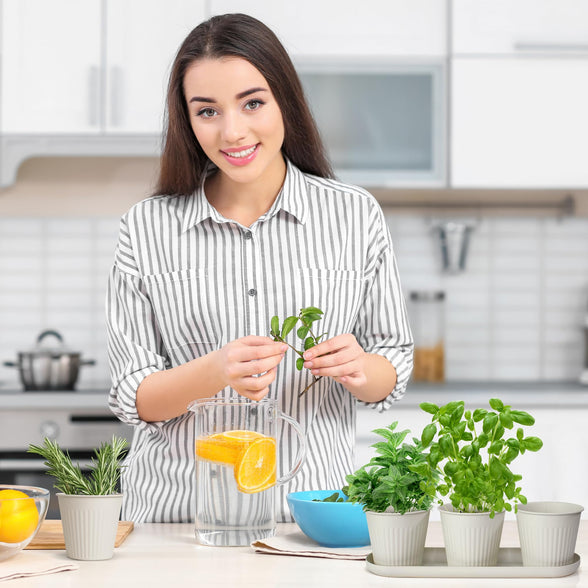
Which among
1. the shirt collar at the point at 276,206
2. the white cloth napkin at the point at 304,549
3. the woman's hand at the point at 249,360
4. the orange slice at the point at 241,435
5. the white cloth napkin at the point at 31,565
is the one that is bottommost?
the white cloth napkin at the point at 31,565

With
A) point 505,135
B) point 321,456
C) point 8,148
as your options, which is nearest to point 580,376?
point 505,135

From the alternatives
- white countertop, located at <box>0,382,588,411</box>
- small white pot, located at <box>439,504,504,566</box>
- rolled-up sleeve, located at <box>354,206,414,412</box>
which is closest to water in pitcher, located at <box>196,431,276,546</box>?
small white pot, located at <box>439,504,504,566</box>

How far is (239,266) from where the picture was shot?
139 centimetres

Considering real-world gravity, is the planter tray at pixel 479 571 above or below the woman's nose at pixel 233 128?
below

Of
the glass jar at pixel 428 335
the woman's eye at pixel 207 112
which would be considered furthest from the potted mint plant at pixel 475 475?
the glass jar at pixel 428 335

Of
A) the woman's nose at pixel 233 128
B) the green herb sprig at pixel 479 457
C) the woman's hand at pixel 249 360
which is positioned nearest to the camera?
the green herb sprig at pixel 479 457

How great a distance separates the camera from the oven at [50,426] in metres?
2.45

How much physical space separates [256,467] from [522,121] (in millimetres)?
2037

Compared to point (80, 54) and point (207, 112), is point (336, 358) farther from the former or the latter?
point (80, 54)

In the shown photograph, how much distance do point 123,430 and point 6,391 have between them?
15.5 inches

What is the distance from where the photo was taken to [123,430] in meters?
2.46

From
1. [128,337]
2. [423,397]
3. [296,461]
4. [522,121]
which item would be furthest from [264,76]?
[522,121]

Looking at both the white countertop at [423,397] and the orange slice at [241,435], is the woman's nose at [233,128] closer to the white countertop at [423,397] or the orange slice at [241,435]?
the orange slice at [241,435]

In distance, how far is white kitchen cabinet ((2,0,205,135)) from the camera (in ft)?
8.95
